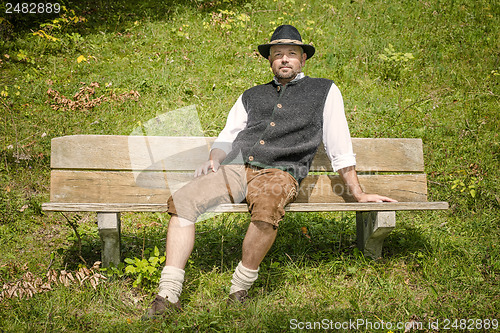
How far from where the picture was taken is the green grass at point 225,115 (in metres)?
3.02

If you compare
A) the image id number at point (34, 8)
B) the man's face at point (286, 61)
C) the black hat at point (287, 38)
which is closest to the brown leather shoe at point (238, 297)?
the man's face at point (286, 61)

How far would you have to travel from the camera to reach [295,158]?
3.45 m

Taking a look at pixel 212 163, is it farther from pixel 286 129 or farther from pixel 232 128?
pixel 286 129

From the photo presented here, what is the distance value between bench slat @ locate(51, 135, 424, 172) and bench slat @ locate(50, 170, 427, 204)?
71mm

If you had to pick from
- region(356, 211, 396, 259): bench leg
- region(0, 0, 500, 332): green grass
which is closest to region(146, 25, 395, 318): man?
region(356, 211, 396, 259): bench leg

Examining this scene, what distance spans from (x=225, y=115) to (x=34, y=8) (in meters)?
5.03

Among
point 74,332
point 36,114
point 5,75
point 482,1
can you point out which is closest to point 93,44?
point 5,75

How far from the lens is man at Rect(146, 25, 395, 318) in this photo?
291cm

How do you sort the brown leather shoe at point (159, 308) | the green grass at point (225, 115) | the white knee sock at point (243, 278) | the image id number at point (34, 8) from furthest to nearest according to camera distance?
the image id number at point (34, 8)
the green grass at point (225, 115)
the white knee sock at point (243, 278)
the brown leather shoe at point (159, 308)

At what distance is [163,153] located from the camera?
376cm

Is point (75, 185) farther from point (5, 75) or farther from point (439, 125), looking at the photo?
point (439, 125)
